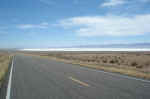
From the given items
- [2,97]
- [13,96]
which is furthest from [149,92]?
[2,97]

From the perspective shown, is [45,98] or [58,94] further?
[58,94]

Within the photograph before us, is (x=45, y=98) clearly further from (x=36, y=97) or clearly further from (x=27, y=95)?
(x=27, y=95)

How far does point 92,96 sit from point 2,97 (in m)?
3.62

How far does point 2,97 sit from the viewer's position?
18.9 feet

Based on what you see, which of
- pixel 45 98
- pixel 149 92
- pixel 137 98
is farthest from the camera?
pixel 149 92

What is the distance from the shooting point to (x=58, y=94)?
18.8ft

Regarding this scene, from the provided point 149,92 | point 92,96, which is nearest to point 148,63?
point 149,92

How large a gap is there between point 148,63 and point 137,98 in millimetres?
14644

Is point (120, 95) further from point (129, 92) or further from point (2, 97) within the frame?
point (2, 97)

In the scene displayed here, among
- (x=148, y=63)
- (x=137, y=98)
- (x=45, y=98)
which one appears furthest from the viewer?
(x=148, y=63)

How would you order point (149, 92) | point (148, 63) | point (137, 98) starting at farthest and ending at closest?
point (148, 63)
point (149, 92)
point (137, 98)

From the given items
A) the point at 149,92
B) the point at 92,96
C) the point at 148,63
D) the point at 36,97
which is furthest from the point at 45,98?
the point at 148,63

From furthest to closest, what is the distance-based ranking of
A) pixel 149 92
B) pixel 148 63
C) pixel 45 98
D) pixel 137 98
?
1. pixel 148 63
2. pixel 149 92
3. pixel 45 98
4. pixel 137 98

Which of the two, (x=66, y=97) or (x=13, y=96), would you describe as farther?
(x=13, y=96)
